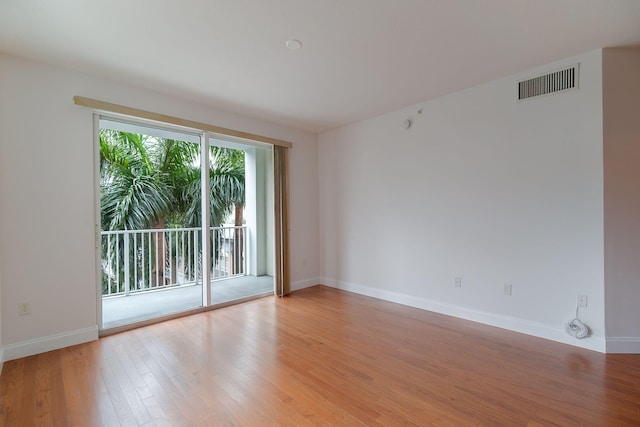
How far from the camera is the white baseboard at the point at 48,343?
7.84 ft

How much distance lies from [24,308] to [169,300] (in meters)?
1.67

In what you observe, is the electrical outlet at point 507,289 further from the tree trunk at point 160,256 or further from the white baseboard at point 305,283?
the tree trunk at point 160,256

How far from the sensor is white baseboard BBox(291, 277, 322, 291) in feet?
15.1

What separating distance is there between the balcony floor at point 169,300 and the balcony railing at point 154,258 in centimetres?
16

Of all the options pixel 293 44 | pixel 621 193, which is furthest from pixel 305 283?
pixel 621 193

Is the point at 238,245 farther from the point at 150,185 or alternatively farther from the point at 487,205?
the point at 487,205

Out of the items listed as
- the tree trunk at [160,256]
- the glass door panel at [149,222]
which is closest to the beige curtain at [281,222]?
the glass door panel at [149,222]

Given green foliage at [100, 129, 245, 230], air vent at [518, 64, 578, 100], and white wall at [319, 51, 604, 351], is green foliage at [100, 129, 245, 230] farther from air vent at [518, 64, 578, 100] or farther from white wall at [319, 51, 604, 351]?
air vent at [518, 64, 578, 100]

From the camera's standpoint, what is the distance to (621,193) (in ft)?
8.00

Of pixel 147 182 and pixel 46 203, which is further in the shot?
pixel 147 182

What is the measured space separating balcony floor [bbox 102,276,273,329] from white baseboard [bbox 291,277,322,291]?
38cm

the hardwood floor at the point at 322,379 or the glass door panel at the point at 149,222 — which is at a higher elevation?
the glass door panel at the point at 149,222

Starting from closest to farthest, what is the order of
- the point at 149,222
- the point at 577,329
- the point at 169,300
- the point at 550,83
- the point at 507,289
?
the point at 577,329 < the point at 550,83 < the point at 507,289 < the point at 169,300 < the point at 149,222

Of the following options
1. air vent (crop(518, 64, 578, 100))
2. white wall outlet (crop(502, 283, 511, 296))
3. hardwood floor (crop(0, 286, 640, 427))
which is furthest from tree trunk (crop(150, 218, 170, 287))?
air vent (crop(518, 64, 578, 100))
